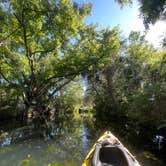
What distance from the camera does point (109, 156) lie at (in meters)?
5.06

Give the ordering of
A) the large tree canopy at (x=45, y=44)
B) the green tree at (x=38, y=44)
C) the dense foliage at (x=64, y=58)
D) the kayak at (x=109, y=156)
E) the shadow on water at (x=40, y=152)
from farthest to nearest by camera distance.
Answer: the dense foliage at (x=64, y=58) < the large tree canopy at (x=45, y=44) < the green tree at (x=38, y=44) < the shadow on water at (x=40, y=152) < the kayak at (x=109, y=156)

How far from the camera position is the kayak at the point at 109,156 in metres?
4.42

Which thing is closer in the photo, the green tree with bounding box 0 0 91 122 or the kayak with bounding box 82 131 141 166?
the kayak with bounding box 82 131 141 166

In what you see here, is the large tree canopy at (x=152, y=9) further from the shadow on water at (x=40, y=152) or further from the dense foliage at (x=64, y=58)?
the shadow on water at (x=40, y=152)

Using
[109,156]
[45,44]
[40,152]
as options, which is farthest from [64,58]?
[109,156]

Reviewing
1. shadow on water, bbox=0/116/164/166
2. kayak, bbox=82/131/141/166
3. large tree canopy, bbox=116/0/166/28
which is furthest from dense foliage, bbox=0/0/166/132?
kayak, bbox=82/131/141/166

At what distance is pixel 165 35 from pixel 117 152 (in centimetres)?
484

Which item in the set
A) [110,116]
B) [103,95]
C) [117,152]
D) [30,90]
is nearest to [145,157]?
[117,152]

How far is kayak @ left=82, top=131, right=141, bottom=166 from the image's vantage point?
4.42 m

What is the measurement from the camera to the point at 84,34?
16.5 metres

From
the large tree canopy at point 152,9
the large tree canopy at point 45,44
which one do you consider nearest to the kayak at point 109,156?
the large tree canopy at point 152,9

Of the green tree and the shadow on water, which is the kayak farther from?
the green tree

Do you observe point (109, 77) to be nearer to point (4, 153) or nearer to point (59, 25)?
point (59, 25)

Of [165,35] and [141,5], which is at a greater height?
[141,5]
